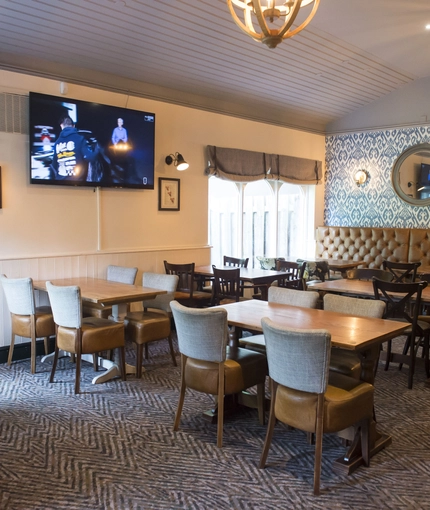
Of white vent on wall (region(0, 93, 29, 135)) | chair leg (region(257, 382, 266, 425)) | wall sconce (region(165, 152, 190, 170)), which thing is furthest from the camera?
wall sconce (region(165, 152, 190, 170))

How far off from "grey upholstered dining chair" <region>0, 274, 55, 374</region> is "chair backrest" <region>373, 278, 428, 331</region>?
3118 millimetres

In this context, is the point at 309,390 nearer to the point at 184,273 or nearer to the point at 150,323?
the point at 150,323

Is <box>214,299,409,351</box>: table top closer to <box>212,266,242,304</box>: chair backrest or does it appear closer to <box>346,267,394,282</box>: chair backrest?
<box>212,266,242,304</box>: chair backrest

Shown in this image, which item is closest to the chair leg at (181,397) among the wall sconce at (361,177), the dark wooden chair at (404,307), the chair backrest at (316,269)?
the dark wooden chair at (404,307)

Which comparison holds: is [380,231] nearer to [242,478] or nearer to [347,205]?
[347,205]

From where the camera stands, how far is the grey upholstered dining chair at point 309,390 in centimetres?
259

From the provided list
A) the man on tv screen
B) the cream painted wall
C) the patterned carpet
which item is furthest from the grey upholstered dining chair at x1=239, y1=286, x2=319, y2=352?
the man on tv screen

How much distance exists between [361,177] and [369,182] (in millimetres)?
162

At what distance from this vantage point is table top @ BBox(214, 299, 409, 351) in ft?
9.54

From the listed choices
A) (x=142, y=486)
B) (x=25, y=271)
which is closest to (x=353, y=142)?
(x=25, y=271)

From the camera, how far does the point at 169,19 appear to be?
495cm

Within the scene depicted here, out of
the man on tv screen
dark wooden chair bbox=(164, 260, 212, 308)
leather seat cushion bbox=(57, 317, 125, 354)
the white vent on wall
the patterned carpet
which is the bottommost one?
the patterned carpet

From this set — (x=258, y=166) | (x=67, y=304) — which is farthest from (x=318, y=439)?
(x=258, y=166)

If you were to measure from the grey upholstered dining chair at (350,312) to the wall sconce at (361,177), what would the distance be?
16.7 feet
